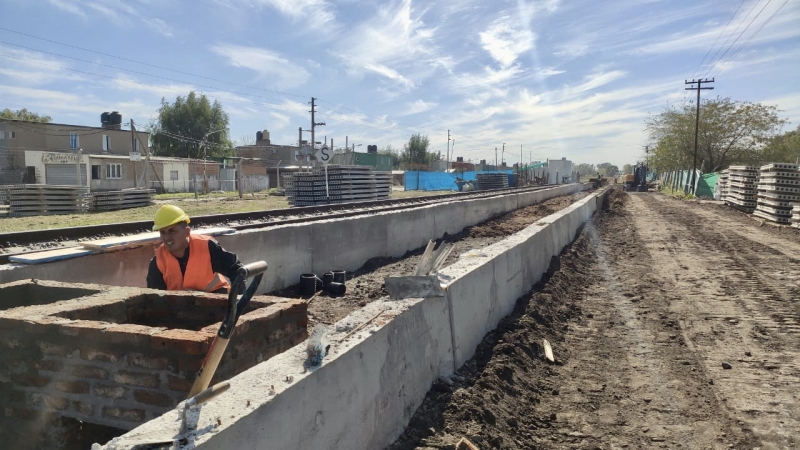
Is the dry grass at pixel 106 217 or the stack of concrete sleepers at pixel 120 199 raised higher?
the stack of concrete sleepers at pixel 120 199

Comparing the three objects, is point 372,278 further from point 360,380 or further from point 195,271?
point 360,380

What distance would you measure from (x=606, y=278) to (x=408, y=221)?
447 cm

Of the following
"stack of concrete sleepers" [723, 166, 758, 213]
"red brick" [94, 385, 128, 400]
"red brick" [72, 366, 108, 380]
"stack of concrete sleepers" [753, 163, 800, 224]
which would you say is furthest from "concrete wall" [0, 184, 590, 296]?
"stack of concrete sleepers" [723, 166, 758, 213]

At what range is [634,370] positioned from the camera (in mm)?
5562

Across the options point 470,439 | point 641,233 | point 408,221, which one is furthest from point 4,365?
point 641,233

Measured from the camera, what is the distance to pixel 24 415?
11.1ft

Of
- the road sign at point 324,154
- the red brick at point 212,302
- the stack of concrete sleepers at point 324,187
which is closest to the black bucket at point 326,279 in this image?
the red brick at point 212,302

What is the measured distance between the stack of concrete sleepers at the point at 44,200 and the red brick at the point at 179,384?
22096 millimetres

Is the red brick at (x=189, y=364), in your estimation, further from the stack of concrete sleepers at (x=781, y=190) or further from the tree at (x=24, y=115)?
the tree at (x=24, y=115)

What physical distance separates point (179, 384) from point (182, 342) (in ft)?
0.84

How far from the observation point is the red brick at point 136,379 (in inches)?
121

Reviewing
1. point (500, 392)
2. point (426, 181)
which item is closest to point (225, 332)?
point (500, 392)

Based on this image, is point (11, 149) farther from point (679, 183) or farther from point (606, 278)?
point (679, 183)

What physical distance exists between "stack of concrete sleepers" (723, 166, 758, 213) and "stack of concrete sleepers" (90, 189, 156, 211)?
2954 cm
